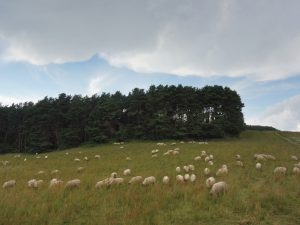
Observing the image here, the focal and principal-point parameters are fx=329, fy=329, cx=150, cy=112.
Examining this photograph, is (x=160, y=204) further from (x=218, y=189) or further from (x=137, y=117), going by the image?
(x=137, y=117)

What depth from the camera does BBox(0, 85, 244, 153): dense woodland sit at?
2576 inches

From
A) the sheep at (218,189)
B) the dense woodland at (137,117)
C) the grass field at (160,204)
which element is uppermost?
the dense woodland at (137,117)

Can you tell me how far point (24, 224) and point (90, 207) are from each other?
103 inches

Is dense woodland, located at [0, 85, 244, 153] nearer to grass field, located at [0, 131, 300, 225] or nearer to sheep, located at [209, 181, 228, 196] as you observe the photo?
grass field, located at [0, 131, 300, 225]

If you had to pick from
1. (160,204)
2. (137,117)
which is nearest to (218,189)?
(160,204)

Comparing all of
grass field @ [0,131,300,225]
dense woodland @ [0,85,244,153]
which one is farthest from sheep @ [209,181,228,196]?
dense woodland @ [0,85,244,153]

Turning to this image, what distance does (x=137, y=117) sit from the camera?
69.9 meters

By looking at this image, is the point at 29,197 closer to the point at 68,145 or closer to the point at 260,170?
the point at 260,170

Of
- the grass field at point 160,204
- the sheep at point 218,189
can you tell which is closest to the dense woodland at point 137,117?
the grass field at point 160,204

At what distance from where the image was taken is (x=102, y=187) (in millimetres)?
15312

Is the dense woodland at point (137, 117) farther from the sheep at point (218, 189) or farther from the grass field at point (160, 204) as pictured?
the sheep at point (218, 189)

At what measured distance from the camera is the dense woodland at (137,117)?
6544 cm

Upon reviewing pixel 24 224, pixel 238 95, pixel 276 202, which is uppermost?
pixel 238 95

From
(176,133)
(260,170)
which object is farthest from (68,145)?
(260,170)
